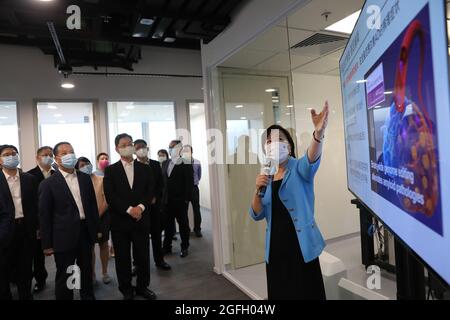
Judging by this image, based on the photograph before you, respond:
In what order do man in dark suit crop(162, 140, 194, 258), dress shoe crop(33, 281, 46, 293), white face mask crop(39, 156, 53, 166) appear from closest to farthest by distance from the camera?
dress shoe crop(33, 281, 46, 293)
white face mask crop(39, 156, 53, 166)
man in dark suit crop(162, 140, 194, 258)

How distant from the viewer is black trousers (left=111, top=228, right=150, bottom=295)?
9.80 feet

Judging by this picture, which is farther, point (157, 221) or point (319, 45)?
point (157, 221)

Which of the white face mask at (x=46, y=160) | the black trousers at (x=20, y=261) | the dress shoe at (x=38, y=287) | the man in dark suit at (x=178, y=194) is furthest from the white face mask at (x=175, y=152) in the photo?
the dress shoe at (x=38, y=287)

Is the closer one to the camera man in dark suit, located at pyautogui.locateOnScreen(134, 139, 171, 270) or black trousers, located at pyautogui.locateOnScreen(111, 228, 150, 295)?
black trousers, located at pyautogui.locateOnScreen(111, 228, 150, 295)

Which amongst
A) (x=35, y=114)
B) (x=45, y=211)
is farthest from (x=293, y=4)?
(x=35, y=114)

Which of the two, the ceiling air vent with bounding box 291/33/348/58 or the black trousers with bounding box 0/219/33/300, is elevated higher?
the ceiling air vent with bounding box 291/33/348/58

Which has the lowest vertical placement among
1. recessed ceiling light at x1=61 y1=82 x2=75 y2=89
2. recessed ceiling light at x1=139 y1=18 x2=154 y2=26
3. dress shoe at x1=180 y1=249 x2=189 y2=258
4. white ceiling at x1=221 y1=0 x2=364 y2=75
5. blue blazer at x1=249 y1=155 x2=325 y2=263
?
dress shoe at x1=180 y1=249 x2=189 y2=258

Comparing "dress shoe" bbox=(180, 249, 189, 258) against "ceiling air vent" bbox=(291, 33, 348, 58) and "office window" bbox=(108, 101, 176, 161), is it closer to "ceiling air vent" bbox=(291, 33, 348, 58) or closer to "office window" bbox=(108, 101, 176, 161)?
"office window" bbox=(108, 101, 176, 161)

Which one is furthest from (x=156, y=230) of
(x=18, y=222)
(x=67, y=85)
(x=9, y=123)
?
(x=9, y=123)

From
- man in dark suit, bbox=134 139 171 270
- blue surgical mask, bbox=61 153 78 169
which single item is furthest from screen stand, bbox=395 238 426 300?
man in dark suit, bbox=134 139 171 270

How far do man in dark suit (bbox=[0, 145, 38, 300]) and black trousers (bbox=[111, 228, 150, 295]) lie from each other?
32.8 inches

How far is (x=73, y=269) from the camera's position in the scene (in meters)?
2.80

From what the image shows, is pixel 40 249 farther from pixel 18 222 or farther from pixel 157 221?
pixel 157 221

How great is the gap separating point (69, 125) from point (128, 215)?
3.76 metres
